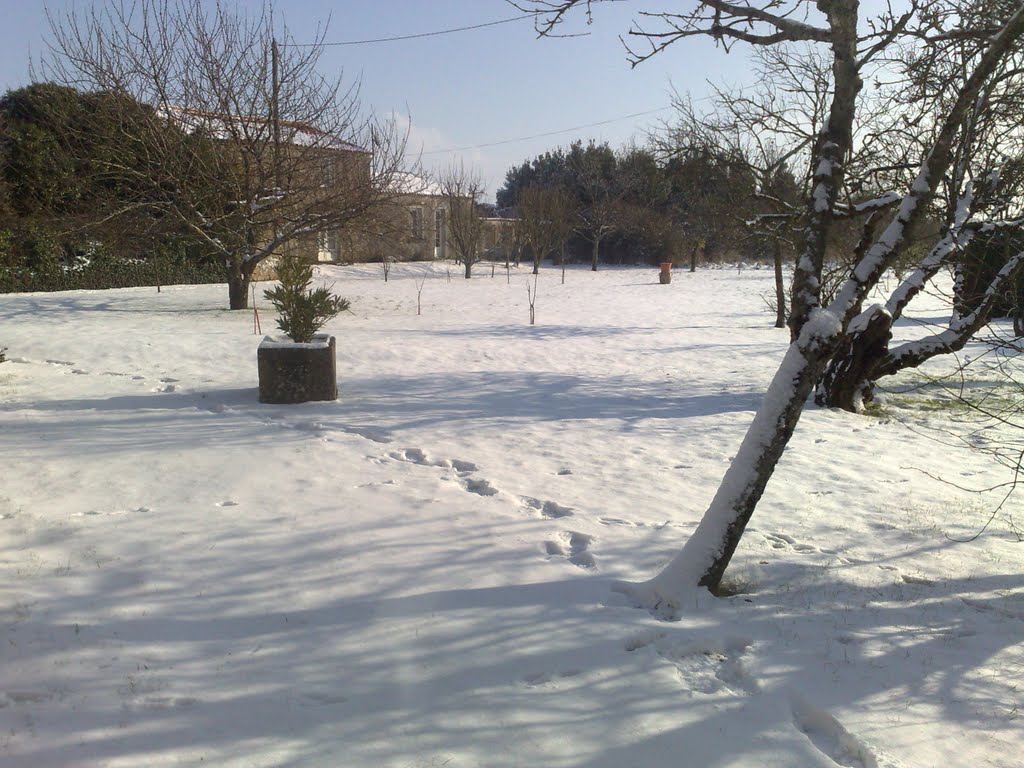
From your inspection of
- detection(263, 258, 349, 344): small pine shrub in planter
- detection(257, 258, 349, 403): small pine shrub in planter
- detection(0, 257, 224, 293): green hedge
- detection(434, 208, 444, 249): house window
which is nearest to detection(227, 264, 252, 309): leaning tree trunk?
detection(0, 257, 224, 293): green hedge

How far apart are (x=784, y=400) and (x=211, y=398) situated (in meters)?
5.99

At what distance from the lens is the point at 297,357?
761 cm

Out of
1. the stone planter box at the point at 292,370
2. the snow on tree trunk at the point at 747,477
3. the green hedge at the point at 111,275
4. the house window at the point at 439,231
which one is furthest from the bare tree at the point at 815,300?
the house window at the point at 439,231

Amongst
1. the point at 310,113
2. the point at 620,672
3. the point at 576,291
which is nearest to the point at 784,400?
the point at 620,672

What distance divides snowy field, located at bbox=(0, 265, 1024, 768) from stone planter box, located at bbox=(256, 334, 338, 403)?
31cm

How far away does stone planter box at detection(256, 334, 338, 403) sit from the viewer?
7.56 metres

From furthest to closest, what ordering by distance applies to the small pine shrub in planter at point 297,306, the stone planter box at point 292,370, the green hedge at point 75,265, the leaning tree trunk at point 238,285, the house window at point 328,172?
the green hedge at point 75,265 < the house window at point 328,172 < the leaning tree trunk at point 238,285 < the small pine shrub in planter at point 297,306 < the stone planter box at point 292,370

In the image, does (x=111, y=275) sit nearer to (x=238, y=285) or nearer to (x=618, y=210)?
(x=238, y=285)

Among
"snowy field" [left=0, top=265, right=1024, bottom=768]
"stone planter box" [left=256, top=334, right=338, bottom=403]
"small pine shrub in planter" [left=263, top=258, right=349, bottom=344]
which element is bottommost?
"snowy field" [left=0, top=265, right=1024, bottom=768]

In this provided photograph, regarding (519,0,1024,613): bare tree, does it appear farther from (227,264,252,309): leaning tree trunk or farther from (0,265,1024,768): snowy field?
(227,264,252,309): leaning tree trunk

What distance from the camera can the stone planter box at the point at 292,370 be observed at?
24.8ft

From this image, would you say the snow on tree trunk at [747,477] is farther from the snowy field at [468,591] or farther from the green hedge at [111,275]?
the green hedge at [111,275]

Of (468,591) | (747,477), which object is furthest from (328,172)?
(747,477)

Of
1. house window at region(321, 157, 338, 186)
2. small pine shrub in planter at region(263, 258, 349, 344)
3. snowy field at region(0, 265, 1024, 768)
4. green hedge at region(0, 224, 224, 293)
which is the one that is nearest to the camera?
snowy field at region(0, 265, 1024, 768)
